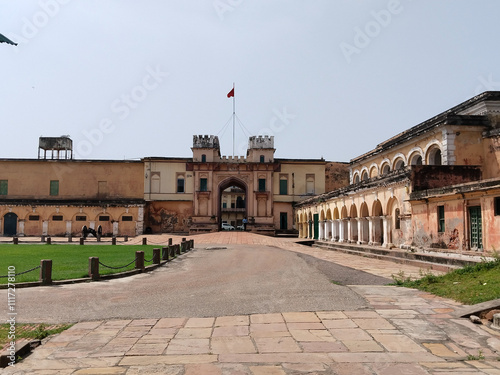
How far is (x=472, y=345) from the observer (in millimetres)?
5816

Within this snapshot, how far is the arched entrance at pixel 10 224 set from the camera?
42.0m

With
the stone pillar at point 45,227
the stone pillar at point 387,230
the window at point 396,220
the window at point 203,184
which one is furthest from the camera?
the window at point 203,184

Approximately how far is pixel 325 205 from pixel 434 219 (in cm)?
1619

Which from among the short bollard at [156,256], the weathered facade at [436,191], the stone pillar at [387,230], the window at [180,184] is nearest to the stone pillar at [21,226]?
the window at [180,184]

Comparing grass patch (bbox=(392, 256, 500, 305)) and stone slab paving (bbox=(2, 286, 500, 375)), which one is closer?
stone slab paving (bbox=(2, 286, 500, 375))

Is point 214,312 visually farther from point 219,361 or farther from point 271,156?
point 271,156

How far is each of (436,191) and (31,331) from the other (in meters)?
13.8

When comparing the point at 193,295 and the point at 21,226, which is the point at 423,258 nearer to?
the point at 193,295

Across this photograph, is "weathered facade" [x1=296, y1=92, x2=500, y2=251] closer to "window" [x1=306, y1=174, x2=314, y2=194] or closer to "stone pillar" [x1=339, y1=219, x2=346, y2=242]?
"stone pillar" [x1=339, y1=219, x2=346, y2=242]

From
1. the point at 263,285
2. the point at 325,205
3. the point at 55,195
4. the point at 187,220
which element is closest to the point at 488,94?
the point at 325,205

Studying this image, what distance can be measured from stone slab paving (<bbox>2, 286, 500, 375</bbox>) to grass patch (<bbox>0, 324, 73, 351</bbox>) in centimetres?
20

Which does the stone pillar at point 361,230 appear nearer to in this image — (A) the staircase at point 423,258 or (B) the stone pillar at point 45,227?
(A) the staircase at point 423,258

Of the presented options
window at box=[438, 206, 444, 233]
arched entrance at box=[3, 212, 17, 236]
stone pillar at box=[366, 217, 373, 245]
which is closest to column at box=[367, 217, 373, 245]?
stone pillar at box=[366, 217, 373, 245]

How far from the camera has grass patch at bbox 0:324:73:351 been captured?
6090 mm
